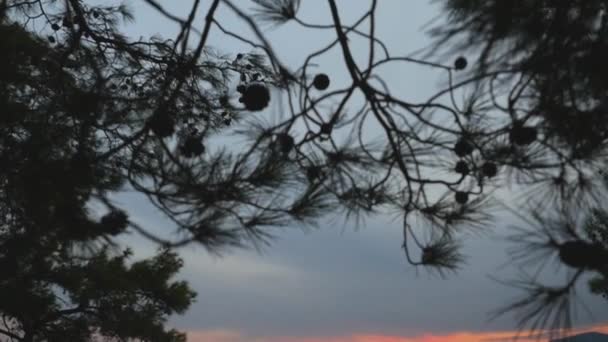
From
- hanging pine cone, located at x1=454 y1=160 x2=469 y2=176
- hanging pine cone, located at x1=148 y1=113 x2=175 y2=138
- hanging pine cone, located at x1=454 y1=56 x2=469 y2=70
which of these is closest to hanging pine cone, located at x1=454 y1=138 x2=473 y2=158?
hanging pine cone, located at x1=454 y1=160 x2=469 y2=176

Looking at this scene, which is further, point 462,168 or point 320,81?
point 320,81

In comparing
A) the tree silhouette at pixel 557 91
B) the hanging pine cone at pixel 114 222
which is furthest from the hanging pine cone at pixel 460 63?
the hanging pine cone at pixel 114 222

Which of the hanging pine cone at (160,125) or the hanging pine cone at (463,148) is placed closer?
the hanging pine cone at (160,125)

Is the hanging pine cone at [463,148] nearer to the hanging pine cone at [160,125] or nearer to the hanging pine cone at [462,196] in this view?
the hanging pine cone at [462,196]

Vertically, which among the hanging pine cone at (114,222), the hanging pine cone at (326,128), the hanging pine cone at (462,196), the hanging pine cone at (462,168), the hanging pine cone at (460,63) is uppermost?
the hanging pine cone at (460,63)

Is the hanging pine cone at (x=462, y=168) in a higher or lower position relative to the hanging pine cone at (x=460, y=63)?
lower

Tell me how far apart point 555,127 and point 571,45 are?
38 centimetres

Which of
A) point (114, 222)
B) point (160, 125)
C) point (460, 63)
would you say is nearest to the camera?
point (160, 125)

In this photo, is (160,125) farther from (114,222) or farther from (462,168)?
(462,168)

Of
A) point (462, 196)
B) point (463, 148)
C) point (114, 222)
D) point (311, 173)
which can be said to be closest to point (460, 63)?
point (463, 148)

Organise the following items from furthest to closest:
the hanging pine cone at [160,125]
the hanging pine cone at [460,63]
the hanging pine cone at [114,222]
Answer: the hanging pine cone at [460,63] < the hanging pine cone at [114,222] < the hanging pine cone at [160,125]

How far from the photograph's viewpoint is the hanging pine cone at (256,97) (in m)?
2.05

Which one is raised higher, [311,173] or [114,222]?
[311,173]

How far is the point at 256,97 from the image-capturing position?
6.75ft
